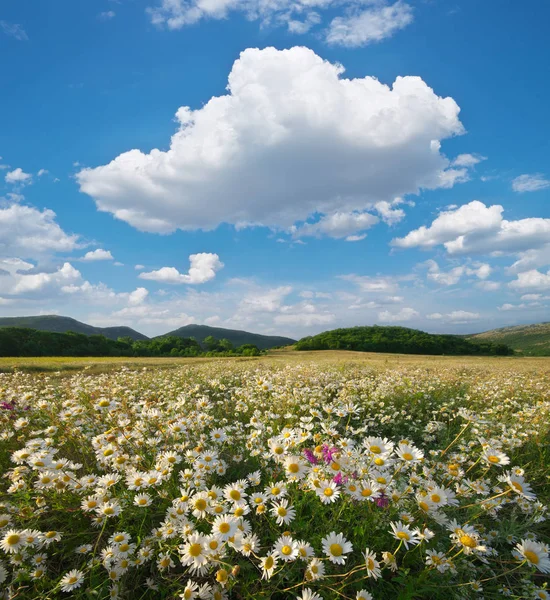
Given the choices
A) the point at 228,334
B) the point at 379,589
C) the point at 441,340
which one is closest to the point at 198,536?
the point at 379,589

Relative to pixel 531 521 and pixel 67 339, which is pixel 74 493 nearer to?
pixel 531 521

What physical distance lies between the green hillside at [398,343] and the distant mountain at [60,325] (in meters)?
96.3

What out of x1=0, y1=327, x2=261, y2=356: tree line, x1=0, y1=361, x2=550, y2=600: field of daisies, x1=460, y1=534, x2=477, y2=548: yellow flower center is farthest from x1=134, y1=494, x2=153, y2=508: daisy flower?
x1=0, y1=327, x2=261, y2=356: tree line

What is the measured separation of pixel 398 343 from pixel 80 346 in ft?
208

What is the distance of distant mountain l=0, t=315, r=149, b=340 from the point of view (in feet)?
475

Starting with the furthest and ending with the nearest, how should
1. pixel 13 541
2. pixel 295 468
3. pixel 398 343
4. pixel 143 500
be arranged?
pixel 398 343 → pixel 143 500 → pixel 295 468 → pixel 13 541

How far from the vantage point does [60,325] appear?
156m

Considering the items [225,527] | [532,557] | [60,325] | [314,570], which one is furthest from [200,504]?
[60,325]

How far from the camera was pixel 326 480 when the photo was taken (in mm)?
2678

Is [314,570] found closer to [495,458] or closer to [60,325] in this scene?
[495,458]

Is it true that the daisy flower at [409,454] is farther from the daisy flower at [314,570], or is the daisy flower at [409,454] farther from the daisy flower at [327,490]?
the daisy flower at [314,570]

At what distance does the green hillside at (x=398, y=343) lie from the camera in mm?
72188

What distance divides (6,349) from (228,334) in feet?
457

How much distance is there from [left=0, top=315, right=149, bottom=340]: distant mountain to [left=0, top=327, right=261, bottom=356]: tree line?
92.0 m
